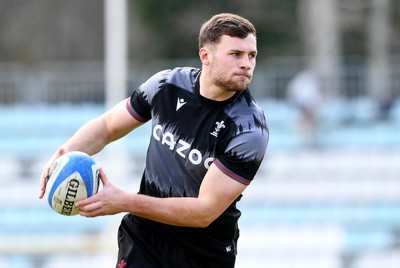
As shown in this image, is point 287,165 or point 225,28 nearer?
point 225,28

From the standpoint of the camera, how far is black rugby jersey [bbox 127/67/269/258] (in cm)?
502

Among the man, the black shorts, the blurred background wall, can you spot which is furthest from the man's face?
the blurred background wall

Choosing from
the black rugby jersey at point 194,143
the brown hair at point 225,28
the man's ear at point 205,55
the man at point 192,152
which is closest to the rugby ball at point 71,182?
the man at point 192,152

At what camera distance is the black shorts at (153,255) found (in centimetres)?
533

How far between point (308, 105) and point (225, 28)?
11.0m

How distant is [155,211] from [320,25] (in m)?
17.1

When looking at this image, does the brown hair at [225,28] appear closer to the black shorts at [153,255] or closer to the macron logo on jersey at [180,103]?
the macron logo on jersey at [180,103]

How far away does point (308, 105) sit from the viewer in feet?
52.2

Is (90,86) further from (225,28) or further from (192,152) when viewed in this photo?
(225,28)

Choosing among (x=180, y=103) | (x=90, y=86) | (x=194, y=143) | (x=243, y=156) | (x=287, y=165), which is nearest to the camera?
(x=243, y=156)

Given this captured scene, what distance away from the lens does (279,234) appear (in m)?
13.7

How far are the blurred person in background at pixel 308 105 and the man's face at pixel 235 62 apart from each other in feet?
36.0

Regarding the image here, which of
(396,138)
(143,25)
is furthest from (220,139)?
(143,25)

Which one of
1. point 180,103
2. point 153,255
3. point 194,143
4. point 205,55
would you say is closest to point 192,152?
point 194,143
